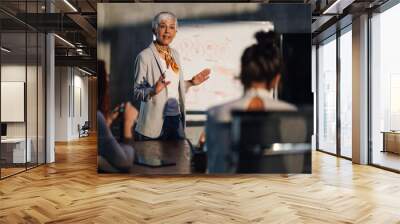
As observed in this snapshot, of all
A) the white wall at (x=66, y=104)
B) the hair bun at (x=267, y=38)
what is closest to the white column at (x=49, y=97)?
the hair bun at (x=267, y=38)

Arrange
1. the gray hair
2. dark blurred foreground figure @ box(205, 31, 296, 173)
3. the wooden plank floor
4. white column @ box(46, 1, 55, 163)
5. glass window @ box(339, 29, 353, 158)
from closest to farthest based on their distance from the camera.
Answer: the wooden plank floor
dark blurred foreground figure @ box(205, 31, 296, 173)
the gray hair
white column @ box(46, 1, 55, 163)
glass window @ box(339, 29, 353, 158)

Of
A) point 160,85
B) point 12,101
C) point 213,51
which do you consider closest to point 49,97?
point 12,101

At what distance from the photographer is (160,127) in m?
6.11

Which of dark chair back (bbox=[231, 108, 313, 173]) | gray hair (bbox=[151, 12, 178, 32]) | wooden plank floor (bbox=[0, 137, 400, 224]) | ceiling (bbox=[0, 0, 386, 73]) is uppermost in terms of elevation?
ceiling (bbox=[0, 0, 386, 73])

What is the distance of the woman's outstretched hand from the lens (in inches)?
245

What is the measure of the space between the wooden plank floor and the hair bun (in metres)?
2.23

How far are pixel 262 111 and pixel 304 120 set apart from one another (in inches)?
28.9

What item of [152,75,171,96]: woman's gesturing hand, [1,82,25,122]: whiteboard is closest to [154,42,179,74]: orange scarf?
[152,75,171,96]: woman's gesturing hand

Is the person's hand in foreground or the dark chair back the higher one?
the person's hand in foreground

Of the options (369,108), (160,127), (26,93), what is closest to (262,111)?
(160,127)

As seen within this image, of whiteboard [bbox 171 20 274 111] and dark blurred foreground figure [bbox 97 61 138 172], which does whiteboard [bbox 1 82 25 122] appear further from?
whiteboard [bbox 171 20 274 111]

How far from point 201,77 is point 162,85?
67cm

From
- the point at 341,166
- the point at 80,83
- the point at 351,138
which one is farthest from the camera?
the point at 80,83

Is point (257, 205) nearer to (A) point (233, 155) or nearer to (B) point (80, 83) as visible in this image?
(A) point (233, 155)
